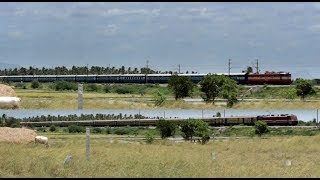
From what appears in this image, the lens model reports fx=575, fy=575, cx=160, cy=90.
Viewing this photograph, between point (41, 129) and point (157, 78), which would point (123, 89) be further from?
point (41, 129)

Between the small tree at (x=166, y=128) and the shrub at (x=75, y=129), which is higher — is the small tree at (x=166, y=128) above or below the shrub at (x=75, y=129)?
above

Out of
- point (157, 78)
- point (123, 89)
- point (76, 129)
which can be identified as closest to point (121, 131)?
point (76, 129)

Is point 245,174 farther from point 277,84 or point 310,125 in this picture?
point 277,84

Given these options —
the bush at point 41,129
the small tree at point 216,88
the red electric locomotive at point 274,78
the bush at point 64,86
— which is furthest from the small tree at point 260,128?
the bush at point 64,86

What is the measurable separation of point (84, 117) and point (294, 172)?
1448 inches

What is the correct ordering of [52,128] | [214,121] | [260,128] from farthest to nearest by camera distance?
[214,121] → [260,128] → [52,128]

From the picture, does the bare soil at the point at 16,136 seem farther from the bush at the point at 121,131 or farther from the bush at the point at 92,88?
the bush at the point at 92,88

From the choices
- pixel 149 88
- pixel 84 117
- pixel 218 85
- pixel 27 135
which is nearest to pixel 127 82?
pixel 149 88

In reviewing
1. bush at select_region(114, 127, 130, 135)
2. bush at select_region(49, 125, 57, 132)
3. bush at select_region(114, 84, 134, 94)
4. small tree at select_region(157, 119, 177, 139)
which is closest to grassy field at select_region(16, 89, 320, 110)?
bush at select_region(49, 125, 57, 132)

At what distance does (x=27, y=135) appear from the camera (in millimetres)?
23578

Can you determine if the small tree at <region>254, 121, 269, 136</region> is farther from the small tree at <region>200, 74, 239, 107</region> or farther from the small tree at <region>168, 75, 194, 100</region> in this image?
the small tree at <region>168, 75, 194, 100</region>

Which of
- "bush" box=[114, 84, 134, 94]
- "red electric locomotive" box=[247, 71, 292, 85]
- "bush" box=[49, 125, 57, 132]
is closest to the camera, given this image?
"bush" box=[49, 125, 57, 132]

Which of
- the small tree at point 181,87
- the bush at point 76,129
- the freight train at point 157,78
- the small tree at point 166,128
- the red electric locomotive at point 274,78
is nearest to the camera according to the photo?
the small tree at point 166,128

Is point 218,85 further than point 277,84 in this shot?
No
